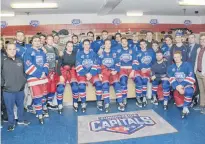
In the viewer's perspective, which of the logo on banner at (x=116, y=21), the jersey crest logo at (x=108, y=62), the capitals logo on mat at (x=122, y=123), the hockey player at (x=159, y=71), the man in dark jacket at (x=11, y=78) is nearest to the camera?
the man in dark jacket at (x=11, y=78)

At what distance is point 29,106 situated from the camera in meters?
5.07

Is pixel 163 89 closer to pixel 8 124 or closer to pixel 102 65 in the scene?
pixel 102 65

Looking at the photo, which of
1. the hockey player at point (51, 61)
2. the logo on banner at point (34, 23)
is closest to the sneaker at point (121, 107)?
the hockey player at point (51, 61)

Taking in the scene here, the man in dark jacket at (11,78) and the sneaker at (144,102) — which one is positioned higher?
the man in dark jacket at (11,78)

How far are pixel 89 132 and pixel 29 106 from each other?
6.18ft

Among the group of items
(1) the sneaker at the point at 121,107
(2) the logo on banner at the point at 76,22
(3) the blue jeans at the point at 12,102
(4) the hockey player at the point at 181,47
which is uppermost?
(2) the logo on banner at the point at 76,22

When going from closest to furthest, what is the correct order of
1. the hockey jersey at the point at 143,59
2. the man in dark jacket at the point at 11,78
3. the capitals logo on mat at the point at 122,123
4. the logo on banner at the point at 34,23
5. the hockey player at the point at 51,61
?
1. the man in dark jacket at the point at 11,78
2. the capitals logo on mat at the point at 122,123
3. the hockey player at the point at 51,61
4. the hockey jersey at the point at 143,59
5. the logo on banner at the point at 34,23

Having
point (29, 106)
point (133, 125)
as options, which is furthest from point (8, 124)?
point (133, 125)

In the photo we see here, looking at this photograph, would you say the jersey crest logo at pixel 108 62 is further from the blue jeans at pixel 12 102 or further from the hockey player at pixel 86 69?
the blue jeans at pixel 12 102

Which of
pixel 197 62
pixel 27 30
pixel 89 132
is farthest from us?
pixel 27 30

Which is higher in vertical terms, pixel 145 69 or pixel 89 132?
pixel 145 69

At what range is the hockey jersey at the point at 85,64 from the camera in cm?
474

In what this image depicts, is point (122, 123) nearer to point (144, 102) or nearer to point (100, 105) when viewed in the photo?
point (100, 105)

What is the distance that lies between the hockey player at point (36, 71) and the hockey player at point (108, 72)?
4.00 feet
